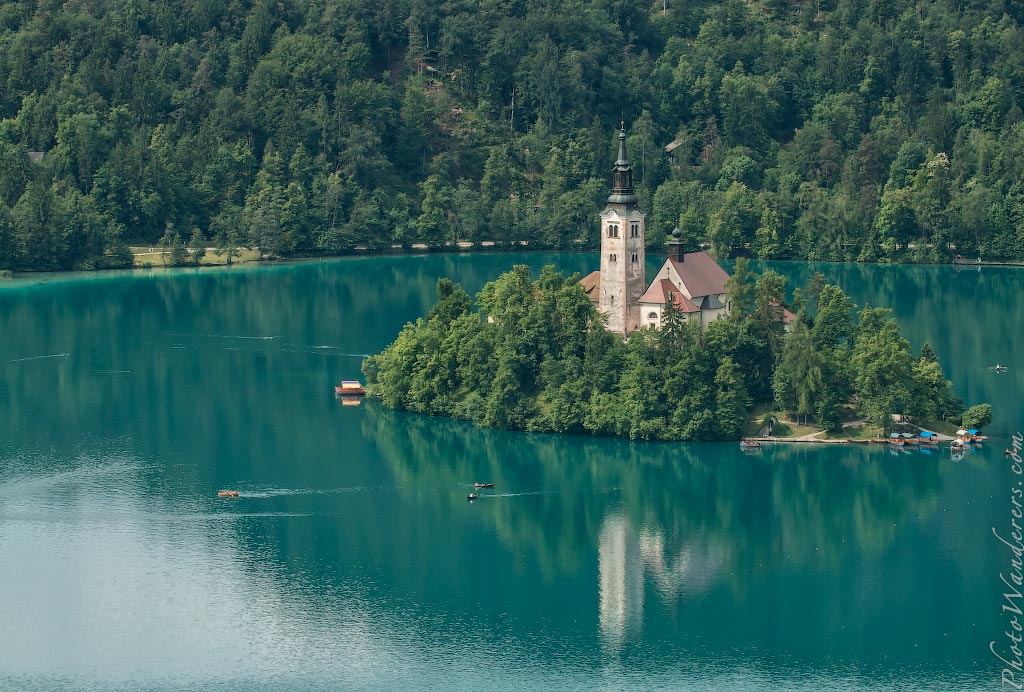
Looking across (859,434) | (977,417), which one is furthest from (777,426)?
(977,417)

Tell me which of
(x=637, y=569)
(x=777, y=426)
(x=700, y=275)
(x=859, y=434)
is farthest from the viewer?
(x=700, y=275)


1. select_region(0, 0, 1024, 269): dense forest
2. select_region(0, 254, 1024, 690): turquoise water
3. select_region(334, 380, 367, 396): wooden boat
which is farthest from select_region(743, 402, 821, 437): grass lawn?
select_region(0, 0, 1024, 269): dense forest

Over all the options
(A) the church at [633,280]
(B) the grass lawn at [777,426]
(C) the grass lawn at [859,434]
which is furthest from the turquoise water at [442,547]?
(A) the church at [633,280]

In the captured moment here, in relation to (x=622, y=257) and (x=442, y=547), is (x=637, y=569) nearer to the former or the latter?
(x=442, y=547)

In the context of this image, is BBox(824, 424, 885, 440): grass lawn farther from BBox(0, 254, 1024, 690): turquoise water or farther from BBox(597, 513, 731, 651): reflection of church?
BBox(597, 513, 731, 651): reflection of church

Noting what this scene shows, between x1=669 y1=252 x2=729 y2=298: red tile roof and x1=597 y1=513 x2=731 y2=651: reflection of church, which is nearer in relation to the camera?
x1=597 y1=513 x2=731 y2=651: reflection of church

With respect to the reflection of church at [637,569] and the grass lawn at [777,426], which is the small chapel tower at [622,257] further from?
the reflection of church at [637,569]
